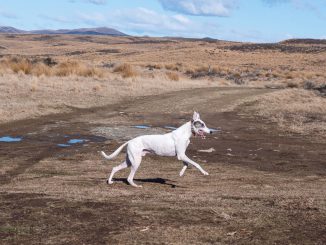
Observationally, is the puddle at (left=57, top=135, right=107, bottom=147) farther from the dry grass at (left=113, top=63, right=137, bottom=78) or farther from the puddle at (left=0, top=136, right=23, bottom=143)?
the dry grass at (left=113, top=63, right=137, bottom=78)

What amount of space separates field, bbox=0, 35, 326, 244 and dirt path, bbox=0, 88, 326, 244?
2cm

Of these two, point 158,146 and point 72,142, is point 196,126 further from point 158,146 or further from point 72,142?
point 72,142

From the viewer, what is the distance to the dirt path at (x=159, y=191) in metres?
7.34

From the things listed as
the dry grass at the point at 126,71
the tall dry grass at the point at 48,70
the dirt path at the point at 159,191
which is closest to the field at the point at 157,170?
the dirt path at the point at 159,191

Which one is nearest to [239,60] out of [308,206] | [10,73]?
[10,73]

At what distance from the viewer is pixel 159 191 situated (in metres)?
10.2

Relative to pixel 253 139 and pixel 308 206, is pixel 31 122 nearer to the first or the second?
pixel 253 139

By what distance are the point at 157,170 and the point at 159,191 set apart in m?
3.21

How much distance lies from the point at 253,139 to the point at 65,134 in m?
6.18

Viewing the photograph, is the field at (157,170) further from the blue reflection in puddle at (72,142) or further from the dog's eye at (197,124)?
the dog's eye at (197,124)

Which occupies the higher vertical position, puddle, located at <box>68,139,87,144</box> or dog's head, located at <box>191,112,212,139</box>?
dog's head, located at <box>191,112,212,139</box>

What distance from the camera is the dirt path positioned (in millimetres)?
7337

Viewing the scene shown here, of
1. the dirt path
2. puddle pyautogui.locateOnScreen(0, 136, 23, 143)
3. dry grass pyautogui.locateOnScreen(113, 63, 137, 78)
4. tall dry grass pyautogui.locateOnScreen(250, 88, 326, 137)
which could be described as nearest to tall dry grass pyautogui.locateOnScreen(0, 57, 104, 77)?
dry grass pyautogui.locateOnScreen(113, 63, 137, 78)

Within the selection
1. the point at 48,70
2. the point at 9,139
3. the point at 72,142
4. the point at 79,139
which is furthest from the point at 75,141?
the point at 48,70
